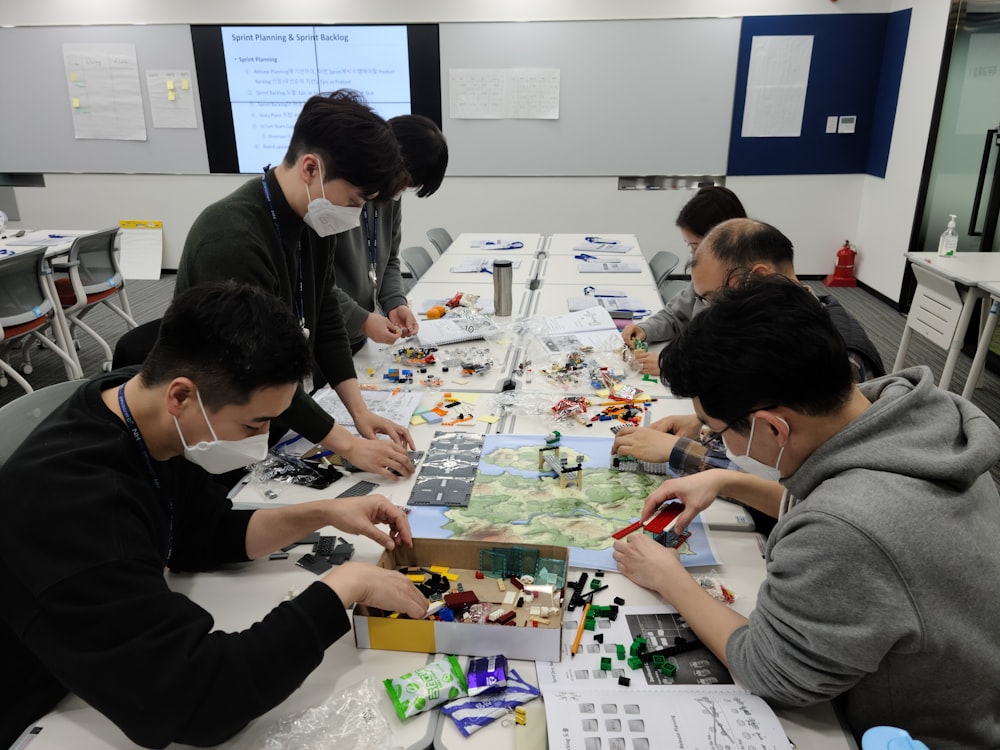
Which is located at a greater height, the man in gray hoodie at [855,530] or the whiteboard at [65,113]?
the whiteboard at [65,113]

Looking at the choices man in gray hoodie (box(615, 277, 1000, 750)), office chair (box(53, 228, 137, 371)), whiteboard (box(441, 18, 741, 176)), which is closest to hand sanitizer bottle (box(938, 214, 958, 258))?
whiteboard (box(441, 18, 741, 176))

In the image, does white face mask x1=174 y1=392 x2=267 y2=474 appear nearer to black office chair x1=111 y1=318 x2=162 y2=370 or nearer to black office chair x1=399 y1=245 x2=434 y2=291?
black office chair x1=111 y1=318 x2=162 y2=370

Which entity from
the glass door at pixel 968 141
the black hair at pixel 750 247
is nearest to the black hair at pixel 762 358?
the black hair at pixel 750 247

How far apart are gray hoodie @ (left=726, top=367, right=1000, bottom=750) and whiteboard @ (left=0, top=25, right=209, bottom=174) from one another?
249 inches

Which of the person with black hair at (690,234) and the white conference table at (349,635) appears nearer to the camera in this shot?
the white conference table at (349,635)

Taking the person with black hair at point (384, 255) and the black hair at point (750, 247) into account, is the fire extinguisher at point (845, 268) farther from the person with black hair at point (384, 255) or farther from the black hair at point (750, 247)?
the black hair at point (750, 247)

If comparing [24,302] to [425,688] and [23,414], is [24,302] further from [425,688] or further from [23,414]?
[425,688]

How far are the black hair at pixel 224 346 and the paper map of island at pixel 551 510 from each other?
0.54 m

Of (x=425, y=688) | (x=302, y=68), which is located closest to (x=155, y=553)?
(x=425, y=688)

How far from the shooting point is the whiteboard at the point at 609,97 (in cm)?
556

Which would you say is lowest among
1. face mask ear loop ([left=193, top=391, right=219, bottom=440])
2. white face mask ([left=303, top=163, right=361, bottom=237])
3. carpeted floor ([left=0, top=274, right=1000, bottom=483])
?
carpeted floor ([left=0, top=274, right=1000, bottom=483])

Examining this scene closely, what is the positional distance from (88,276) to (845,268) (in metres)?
5.91

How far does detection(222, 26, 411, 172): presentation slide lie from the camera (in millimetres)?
5684

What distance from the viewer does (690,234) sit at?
263 centimetres
